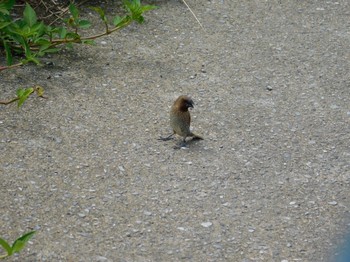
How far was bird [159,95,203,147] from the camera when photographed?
15.3 feet

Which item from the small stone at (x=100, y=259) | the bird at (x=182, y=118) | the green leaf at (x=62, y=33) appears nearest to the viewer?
the small stone at (x=100, y=259)

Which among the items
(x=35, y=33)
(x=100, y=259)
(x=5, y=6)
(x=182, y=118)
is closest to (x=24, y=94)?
(x=35, y=33)

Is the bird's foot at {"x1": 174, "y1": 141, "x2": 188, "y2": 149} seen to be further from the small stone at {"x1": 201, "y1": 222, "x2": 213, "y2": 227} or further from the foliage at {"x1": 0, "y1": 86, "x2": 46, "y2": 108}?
the foliage at {"x1": 0, "y1": 86, "x2": 46, "y2": 108}

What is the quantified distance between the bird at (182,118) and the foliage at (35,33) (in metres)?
0.77

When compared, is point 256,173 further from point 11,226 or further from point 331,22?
point 331,22

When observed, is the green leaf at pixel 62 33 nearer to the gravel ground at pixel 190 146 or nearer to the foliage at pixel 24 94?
the gravel ground at pixel 190 146

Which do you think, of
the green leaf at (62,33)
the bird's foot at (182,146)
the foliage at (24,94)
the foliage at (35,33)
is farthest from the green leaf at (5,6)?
the bird's foot at (182,146)

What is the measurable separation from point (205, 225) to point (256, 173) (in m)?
0.59

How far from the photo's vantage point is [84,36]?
18.6 feet

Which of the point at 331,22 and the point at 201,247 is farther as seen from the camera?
the point at 331,22

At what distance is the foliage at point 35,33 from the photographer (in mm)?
4875

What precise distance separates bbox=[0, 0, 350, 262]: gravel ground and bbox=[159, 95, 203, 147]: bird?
7 cm

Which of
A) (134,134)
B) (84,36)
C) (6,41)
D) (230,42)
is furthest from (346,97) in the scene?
(6,41)

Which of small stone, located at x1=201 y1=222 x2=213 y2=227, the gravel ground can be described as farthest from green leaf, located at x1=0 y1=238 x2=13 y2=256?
small stone, located at x1=201 y1=222 x2=213 y2=227
